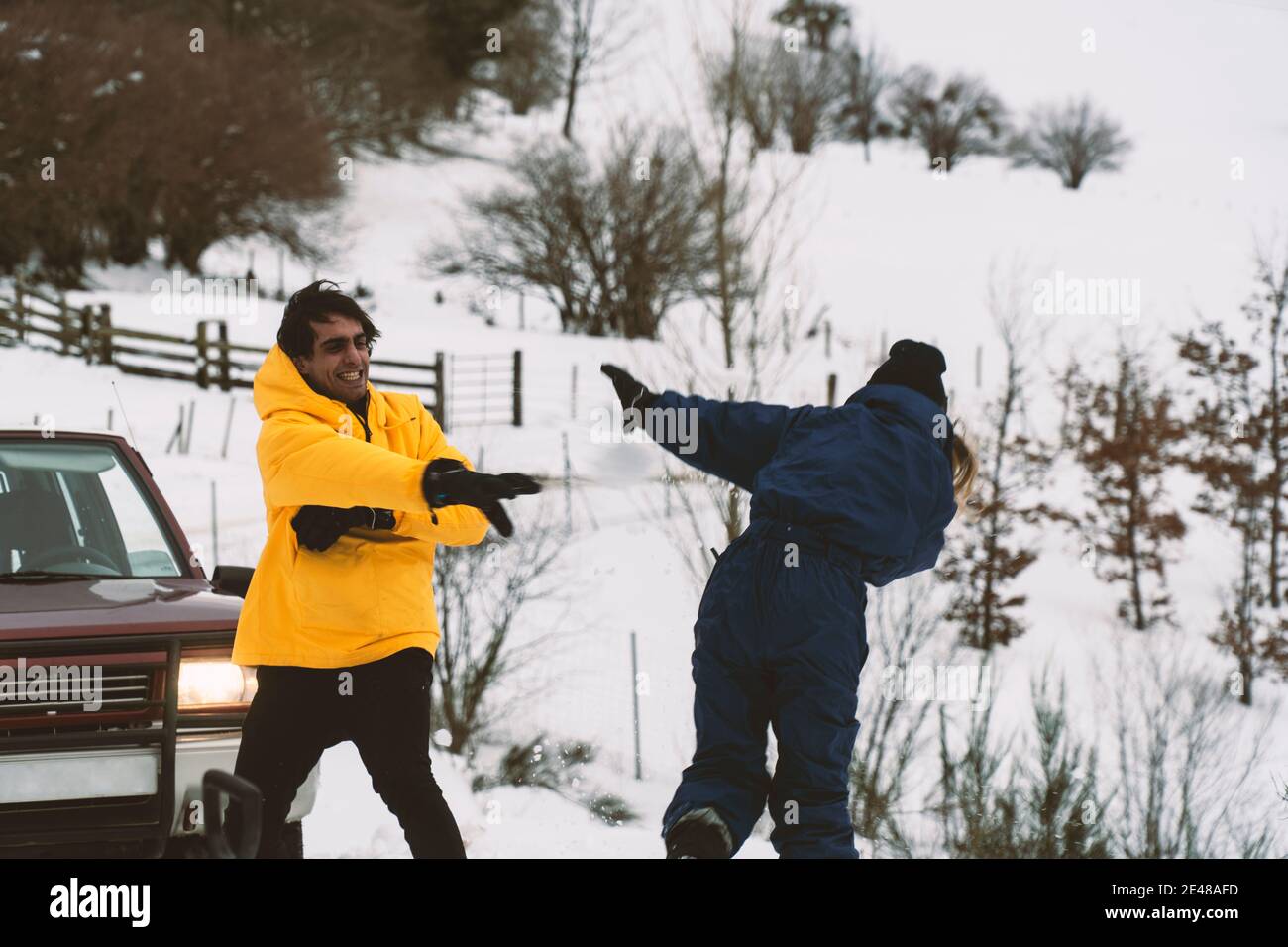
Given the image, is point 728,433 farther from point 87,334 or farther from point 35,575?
point 87,334

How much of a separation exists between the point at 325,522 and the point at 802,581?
3.64 ft

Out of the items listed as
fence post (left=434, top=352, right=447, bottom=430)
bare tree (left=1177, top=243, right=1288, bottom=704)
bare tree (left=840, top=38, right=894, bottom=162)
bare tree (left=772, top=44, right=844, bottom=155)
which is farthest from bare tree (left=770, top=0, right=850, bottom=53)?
bare tree (left=772, top=44, right=844, bottom=155)

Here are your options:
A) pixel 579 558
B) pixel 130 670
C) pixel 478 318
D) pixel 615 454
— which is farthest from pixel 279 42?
pixel 130 670

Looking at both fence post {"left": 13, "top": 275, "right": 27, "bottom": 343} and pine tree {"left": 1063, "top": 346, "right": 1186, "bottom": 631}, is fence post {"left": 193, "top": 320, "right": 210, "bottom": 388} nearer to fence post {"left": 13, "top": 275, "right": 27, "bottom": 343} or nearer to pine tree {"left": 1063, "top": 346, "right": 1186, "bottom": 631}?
fence post {"left": 13, "top": 275, "right": 27, "bottom": 343}

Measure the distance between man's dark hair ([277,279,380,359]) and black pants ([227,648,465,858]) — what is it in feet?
2.39

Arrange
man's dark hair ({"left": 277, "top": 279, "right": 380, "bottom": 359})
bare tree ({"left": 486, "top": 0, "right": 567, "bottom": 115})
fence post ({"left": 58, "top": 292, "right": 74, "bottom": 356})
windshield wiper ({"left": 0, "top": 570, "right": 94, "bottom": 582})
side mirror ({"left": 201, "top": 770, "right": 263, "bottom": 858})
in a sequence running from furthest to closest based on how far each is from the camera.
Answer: bare tree ({"left": 486, "top": 0, "right": 567, "bottom": 115}), fence post ({"left": 58, "top": 292, "right": 74, "bottom": 356}), windshield wiper ({"left": 0, "top": 570, "right": 94, "bottom": 582}), man's dark hair ({"left": 277, "top": 279, "right": 380, "bottom": 359}), side mirror ({"left": 201, "top": 770, "right": 263, "bottom": 858})

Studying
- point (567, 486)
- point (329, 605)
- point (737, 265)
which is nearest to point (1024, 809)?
point (737, 265)

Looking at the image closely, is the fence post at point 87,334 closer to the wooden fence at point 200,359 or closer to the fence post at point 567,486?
the wooden fence at point 200,359

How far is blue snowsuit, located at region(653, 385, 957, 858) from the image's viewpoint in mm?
3361

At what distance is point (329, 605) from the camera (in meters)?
3.14

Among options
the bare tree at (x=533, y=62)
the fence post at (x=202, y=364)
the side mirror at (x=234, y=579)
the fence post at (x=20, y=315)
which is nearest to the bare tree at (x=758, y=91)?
the side mirror at (x=234, y=579)

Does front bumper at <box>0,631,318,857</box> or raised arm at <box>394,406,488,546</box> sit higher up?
raised arm at <box>394,406,488,546</box>
